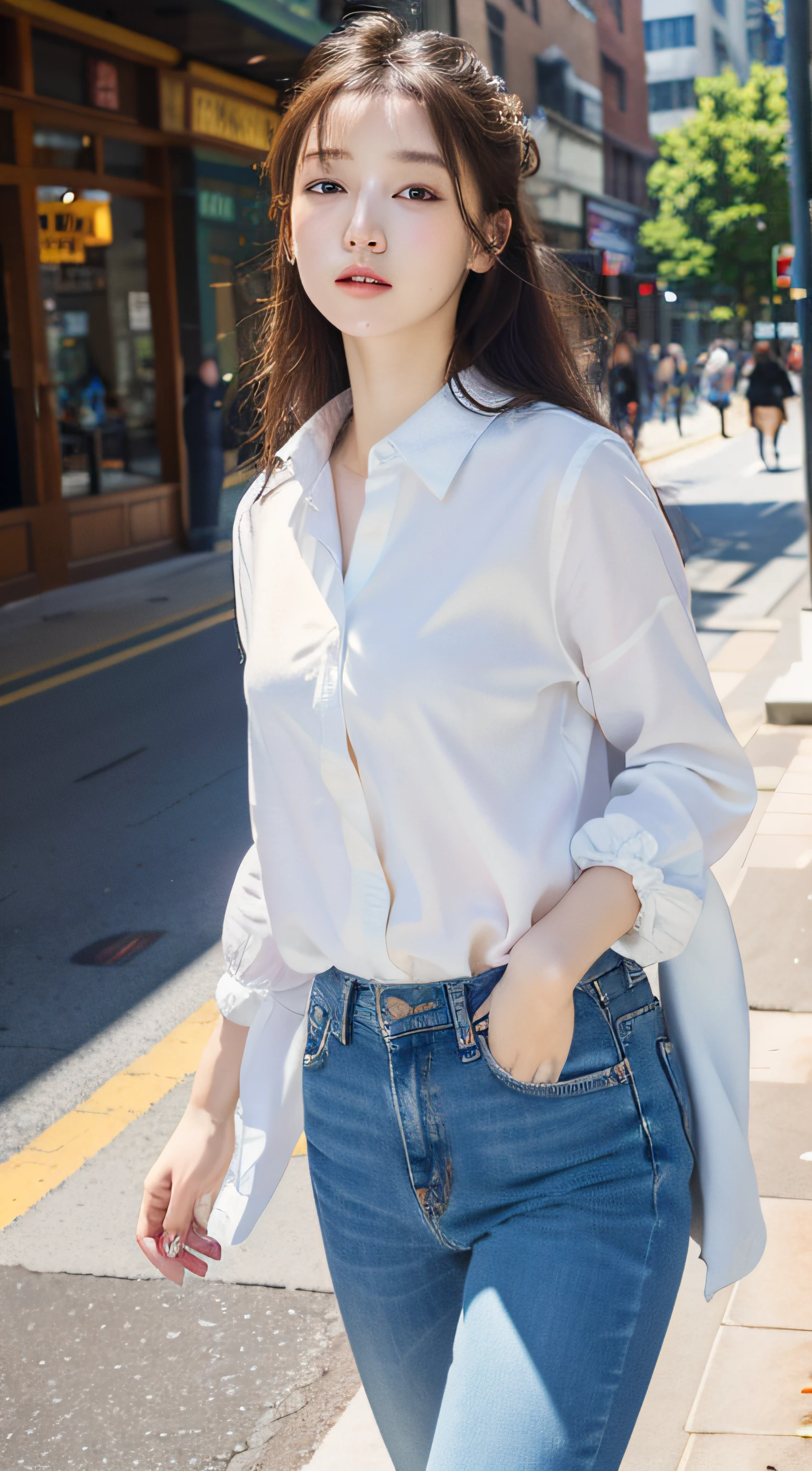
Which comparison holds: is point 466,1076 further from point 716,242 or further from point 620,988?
point 716,242

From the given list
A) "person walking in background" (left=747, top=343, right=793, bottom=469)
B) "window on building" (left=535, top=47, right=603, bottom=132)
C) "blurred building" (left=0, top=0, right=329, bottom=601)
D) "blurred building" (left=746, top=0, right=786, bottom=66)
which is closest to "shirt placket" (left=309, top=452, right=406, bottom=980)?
"window on building" (left=535, top=47, right=603, bottom=132)

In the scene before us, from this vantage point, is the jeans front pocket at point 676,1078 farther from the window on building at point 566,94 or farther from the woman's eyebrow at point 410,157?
the window on building at point 566,94

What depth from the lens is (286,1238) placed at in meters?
3.12

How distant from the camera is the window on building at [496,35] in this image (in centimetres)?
742

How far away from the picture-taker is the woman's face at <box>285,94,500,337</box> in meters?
1.44

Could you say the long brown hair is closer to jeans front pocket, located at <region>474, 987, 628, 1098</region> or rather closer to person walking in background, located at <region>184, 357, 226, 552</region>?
jeans front pocket, located at <region>474, 987, 628, 1098</region>

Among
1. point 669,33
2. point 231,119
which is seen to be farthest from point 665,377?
point 231,119

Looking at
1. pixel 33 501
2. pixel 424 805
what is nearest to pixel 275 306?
pixel 424 805

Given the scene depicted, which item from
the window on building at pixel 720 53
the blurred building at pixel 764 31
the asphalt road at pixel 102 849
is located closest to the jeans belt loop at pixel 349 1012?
the asphalt road at pixel 102 849

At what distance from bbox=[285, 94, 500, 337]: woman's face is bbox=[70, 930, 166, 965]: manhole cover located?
137 inches

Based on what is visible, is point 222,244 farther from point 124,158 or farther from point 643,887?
point 643,887

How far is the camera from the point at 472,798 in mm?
1376

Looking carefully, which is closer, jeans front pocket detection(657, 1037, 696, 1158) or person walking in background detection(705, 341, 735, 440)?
jeans front pocket detection(657, 1037, 696, 1158)

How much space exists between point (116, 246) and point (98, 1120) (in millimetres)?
11667
